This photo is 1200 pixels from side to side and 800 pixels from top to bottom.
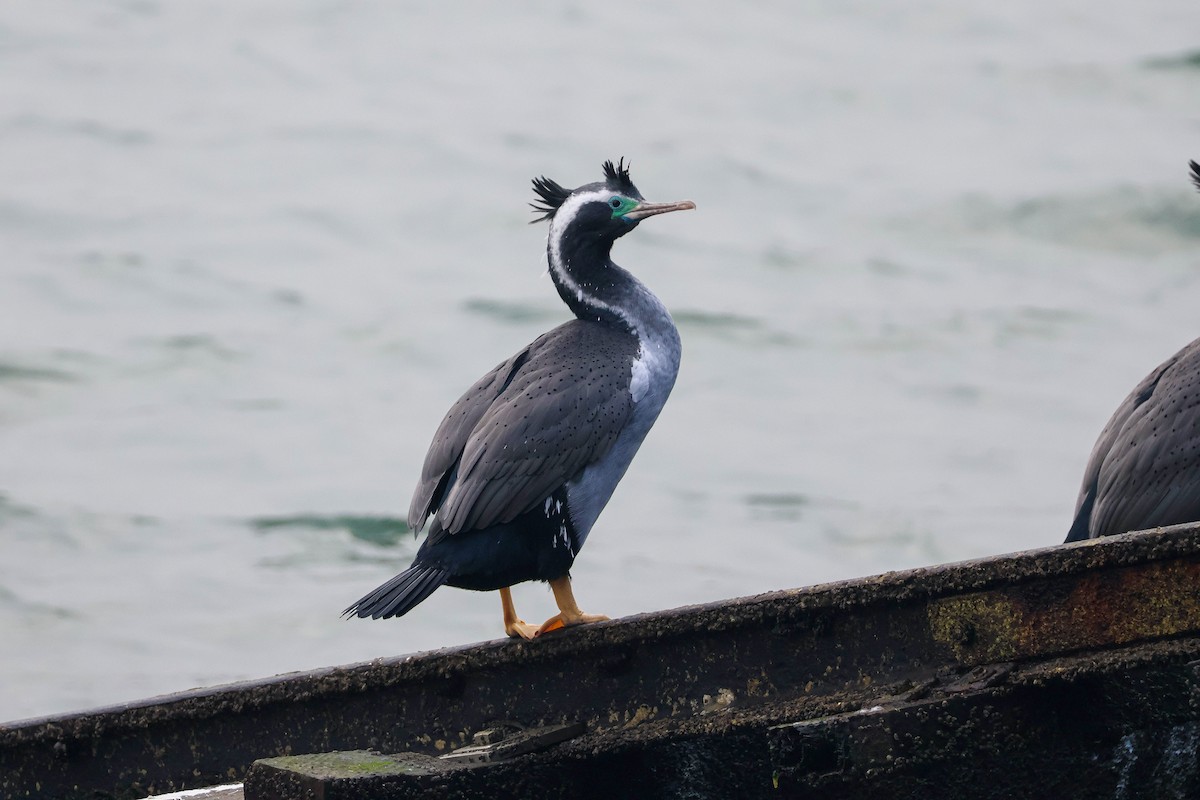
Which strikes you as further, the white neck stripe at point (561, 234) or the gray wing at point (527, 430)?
the white neck stripe at point (561, 234)

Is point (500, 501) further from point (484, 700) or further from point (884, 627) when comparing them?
point (884, 627)

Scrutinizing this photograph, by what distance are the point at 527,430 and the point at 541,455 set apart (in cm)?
9

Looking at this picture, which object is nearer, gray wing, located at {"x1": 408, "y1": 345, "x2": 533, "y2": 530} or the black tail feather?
the black tail feather

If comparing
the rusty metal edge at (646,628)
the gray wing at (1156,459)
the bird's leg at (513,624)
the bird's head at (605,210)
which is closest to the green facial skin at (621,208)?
the bird's head at (605,210)

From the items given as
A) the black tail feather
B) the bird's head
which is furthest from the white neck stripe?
the black tail feather

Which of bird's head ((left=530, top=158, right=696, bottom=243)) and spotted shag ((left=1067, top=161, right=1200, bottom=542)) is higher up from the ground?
bird's head ((left=530, top=158, right=696, bottom=243))

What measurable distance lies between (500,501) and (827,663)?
5.54 feet

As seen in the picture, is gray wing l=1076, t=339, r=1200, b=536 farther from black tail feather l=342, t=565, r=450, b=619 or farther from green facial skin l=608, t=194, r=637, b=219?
black tail feather l=342, t=565, r=450, b=619

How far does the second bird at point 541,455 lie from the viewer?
582 centimetres

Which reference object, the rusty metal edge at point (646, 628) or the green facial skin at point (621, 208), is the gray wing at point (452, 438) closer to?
the green facial skin at point (621, 208)

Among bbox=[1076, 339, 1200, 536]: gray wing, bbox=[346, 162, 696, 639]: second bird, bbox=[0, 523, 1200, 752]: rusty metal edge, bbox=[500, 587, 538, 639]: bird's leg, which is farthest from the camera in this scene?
bbox=[1076, 339, 1200, 536]: gray wing

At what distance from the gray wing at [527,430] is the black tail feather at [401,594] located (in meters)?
0.18

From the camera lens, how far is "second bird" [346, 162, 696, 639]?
19.1ft

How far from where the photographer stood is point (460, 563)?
19.1ft
